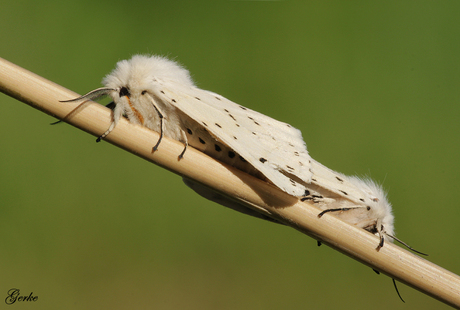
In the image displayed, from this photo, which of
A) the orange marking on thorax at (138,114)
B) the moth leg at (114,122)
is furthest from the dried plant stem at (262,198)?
the orange marking on thorax at (138,114)

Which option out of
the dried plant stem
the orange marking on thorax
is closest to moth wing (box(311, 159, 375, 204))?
the dried plant stem

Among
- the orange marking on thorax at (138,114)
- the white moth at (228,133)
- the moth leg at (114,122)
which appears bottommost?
the moth leg at (114,122)

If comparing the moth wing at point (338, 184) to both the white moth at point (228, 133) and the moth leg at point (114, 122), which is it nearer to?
the white moth at point (228, 133)

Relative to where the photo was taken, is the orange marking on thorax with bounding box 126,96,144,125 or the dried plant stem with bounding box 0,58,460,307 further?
the orange marking on thorax with bounding box 126,96,144,125

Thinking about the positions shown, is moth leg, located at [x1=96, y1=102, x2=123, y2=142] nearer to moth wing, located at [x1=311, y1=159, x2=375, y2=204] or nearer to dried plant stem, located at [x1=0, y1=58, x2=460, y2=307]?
dried plant stem, located at [x1=0, y1=58, x2=460, y2=307]

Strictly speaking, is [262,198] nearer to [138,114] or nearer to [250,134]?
[250,134]

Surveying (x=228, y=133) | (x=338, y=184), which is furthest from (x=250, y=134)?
(x=338, y=184)

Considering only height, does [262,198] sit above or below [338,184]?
below
